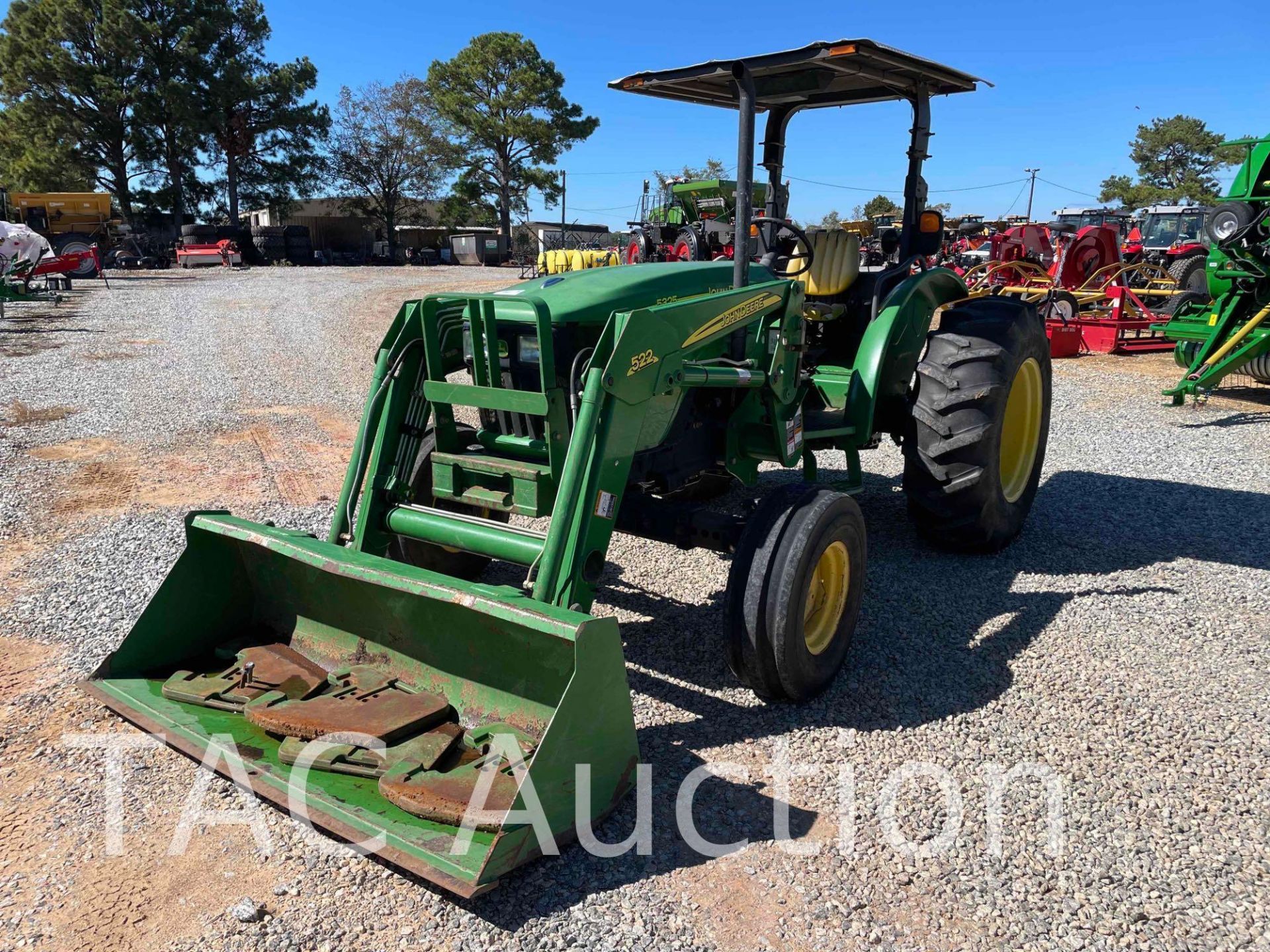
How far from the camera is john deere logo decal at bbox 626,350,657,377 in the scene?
128 inches

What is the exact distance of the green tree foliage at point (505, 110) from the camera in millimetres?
47500

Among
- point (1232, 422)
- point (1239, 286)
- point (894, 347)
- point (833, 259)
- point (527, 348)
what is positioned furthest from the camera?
point (1239, 286)

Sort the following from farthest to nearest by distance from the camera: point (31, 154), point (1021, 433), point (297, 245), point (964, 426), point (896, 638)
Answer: point (297, 245)
point (31, 154)
point (1021, 433)
point (964, 426)
point (896, 638)

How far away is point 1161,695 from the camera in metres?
3.75

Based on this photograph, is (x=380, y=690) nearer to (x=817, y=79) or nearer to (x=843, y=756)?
(x=843, y=756)

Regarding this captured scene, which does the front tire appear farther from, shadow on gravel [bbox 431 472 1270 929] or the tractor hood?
shadow on gravel [bbox 431 472 1270 929]

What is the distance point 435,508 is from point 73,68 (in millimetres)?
45319

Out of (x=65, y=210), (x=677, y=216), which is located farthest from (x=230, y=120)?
(x=677, y=216)

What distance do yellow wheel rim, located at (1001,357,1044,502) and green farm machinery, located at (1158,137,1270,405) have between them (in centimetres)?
524

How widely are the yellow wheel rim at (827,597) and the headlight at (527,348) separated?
4.69 ft

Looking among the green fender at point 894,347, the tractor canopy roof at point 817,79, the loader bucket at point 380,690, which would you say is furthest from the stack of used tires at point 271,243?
the loader bucket at point 380,690

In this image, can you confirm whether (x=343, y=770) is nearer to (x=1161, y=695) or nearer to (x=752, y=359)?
(x=752, y=359)

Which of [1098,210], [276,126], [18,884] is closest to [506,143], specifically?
[276,126]

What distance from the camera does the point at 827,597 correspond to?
375 cm
